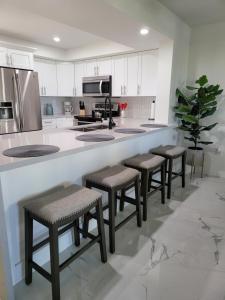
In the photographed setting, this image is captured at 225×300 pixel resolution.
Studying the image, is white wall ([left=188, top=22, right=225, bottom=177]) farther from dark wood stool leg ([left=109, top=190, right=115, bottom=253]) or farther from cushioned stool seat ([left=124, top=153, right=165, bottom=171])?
dark wood stool leg ([left=109, top=190, right=115, bottom=253])

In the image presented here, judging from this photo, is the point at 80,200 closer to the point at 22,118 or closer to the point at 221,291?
the point at 221,291

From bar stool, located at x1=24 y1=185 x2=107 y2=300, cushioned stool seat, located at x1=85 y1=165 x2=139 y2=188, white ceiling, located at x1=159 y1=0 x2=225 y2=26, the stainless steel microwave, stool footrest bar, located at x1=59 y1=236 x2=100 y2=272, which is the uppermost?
white ceiling, located at x1=159 y1=0 x2=225 y2=26

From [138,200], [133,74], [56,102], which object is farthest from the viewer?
[56,102]

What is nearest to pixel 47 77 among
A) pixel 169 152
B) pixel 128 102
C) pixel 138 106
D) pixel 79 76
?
pixel 79 76

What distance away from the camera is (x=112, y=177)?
1.86m

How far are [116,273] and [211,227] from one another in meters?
1.21

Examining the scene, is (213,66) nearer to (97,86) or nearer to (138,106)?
(138,106)

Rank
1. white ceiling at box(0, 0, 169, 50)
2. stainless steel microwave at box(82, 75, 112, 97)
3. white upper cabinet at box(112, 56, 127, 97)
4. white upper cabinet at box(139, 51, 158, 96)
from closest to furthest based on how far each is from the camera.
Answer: white ceiling at box(0, 0, 169, 50) → white upper cabinet at box(139, 51, 158, 96) → white upper cabinet at box(112, 56, 127, 97) → stainless steel microwave at box(82, 75, 112, 97)

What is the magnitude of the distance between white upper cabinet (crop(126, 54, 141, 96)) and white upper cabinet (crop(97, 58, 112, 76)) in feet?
1.54

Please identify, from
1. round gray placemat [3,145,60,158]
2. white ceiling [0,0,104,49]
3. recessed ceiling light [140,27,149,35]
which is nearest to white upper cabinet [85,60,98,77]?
white ceiling [0,0,104,49]

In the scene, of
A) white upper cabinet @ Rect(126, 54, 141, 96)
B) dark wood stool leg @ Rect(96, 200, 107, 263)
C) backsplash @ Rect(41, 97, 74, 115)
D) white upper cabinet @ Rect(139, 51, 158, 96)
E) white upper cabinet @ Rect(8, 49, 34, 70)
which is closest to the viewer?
dark wood stool leg @ Rect(96, 200, 107, 263)

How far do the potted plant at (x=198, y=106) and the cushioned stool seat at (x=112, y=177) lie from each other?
1.76 m

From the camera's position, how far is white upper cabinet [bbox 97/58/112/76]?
4336 mm

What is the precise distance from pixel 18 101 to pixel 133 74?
2189mm
